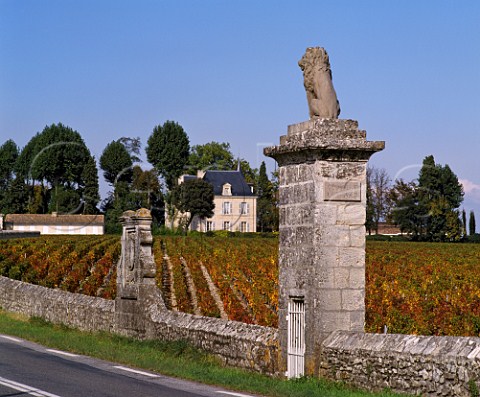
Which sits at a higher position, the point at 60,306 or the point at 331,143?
→ the point at 331,143

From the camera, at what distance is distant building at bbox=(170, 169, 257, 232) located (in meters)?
118

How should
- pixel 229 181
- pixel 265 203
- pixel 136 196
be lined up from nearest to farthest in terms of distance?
1. pixel 136 196
2. pixel 265 203
3. pixel 229 181

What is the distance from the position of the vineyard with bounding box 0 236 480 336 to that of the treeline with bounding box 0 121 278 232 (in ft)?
179

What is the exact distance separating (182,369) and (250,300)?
→ 15.3 m

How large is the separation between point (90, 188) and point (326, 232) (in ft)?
341

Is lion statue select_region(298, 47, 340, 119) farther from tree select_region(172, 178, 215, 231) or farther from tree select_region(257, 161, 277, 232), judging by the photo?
tree select_region(257, 161, 277, 232)

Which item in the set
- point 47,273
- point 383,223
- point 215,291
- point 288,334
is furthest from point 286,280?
point 383,223

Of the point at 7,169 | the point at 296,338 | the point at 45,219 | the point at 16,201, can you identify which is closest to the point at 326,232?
the point at 296,338

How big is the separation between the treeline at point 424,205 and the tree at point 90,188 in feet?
107

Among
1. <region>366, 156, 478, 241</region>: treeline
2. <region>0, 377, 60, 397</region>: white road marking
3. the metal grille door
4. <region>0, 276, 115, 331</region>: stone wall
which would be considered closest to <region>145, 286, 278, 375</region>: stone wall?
the metal grille door

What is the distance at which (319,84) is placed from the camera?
41.8 feet

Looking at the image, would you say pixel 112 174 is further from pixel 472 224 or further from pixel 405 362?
pixel 405 362

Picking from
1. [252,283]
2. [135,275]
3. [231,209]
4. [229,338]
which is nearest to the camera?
[229,338]

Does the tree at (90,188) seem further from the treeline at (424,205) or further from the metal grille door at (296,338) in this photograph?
the metal grille door at (296,338)
